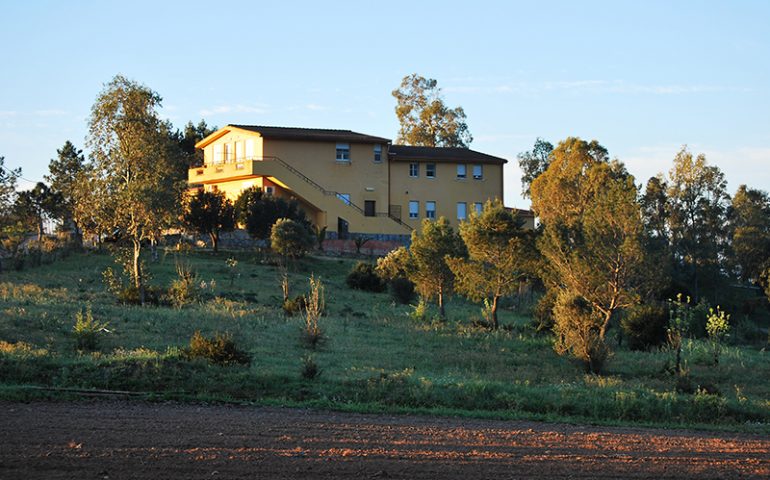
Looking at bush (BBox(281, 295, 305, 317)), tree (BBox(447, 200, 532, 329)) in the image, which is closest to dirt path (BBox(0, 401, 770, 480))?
bush (BBox(281, 295, 305, 317))

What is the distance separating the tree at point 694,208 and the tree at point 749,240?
1152 mm

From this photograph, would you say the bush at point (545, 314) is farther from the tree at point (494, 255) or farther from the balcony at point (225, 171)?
the balcony at point (225, 171)

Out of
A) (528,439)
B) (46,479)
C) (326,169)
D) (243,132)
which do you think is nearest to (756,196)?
(326,169)

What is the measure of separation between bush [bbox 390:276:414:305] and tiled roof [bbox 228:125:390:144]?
22.2 m

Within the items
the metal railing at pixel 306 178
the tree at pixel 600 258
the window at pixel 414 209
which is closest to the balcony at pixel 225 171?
the metal railing at pixel 306 178

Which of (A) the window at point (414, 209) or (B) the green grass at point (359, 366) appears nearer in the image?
(B) the green grass at point (359, 366)

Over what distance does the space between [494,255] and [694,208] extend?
35.0 metres

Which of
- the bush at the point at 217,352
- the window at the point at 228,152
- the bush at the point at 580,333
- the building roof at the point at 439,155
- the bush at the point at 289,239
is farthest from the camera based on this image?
the building roof at the point at 439,155

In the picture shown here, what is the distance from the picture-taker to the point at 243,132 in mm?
56125

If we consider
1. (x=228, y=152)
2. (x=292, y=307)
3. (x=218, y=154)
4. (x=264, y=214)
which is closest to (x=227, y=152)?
(x=228, y=152)

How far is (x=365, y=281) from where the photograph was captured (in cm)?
Result: 3800

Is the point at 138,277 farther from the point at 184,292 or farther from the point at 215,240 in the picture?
the point at 215,240

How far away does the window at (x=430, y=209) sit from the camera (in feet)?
198

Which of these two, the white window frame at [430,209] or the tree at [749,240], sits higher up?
the white window frame at [430,209]
